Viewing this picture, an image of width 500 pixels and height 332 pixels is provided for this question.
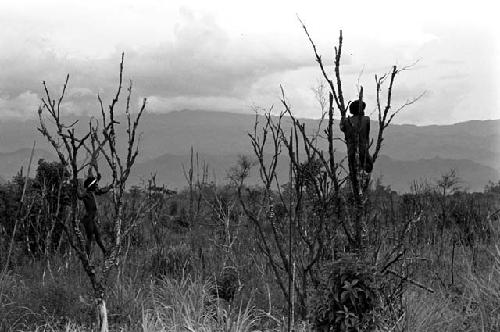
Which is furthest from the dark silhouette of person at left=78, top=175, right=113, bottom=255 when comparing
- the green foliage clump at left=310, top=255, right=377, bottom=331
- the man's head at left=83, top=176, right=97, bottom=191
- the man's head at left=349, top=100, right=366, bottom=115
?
the man's head at left=349, top=100, right=366, bottom=115

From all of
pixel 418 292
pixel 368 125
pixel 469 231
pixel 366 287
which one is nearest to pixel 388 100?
pixel 368 125

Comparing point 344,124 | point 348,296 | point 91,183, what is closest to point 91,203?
point 91,183

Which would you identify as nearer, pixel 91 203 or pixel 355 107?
pixel 355 107

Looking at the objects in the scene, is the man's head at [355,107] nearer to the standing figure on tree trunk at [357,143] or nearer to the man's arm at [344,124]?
the standing figure on tree trunk at [357,143]

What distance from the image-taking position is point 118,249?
4.82 meters

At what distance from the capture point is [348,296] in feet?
13.5

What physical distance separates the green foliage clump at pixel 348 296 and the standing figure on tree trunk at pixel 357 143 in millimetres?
887

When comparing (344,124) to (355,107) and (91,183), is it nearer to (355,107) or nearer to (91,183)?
(355,107)

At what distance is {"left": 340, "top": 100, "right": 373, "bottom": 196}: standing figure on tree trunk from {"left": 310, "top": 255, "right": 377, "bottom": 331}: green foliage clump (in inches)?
34.9

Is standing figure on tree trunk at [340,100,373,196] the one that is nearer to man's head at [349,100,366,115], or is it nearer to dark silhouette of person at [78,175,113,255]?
man's head at [349,100,366,115]

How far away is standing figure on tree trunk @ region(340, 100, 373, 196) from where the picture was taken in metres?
4.74

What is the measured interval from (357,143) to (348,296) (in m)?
1.34

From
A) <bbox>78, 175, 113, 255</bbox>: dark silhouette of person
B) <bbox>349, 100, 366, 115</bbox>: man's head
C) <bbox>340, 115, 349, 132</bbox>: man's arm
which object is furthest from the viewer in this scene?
<bbox>78, 175, 113, 255</bbox>: dark silhouette of person

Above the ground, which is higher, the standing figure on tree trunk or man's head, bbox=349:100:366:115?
man's head, bbox=349:100:366:115
